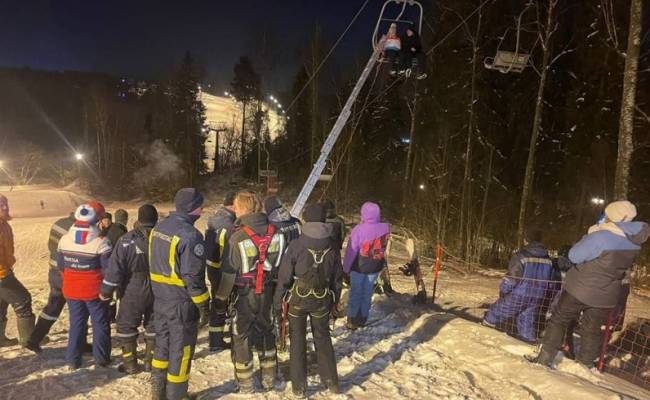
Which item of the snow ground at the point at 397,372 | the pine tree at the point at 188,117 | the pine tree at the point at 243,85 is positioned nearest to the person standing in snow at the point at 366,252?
the snow ground at the point at 397,372

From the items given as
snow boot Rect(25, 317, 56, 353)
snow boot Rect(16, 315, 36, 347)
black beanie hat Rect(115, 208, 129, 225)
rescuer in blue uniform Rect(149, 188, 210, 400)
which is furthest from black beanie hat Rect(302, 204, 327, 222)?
snow boot Rect(16, 315, 36, 347)

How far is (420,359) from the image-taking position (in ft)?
18.2

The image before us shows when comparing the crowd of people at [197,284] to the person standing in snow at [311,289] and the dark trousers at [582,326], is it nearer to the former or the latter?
the person standing in snow at [311,289]

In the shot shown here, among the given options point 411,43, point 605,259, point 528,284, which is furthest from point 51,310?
point 411,43

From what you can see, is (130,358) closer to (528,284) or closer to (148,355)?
(148,355)

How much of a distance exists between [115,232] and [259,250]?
230cm

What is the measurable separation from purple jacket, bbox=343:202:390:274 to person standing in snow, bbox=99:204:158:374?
2.74m

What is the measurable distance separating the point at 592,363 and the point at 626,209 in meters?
1.93

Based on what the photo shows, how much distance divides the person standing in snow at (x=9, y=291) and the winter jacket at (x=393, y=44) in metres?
7.16

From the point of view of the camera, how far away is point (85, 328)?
5020 millimetres

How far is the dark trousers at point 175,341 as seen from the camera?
13.5 ft

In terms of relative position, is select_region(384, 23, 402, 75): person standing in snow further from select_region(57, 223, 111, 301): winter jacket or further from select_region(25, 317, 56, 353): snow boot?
select_region(25, 317, 56, 353): snow boot

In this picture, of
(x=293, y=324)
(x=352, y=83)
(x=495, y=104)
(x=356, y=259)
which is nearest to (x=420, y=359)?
(x=356, y=259)

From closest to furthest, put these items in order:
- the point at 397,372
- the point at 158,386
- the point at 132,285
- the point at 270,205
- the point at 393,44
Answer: the point at 158,386
the point at 132,285
the point at 270,205
the point at 397,372
the point at 393,44
